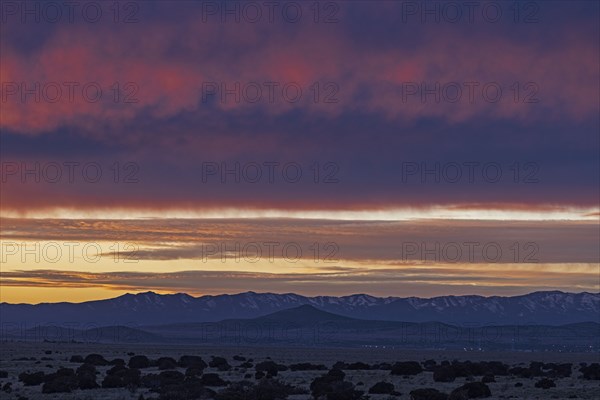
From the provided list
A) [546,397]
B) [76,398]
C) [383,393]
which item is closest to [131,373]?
[76,398]

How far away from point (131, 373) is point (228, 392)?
16004 mm

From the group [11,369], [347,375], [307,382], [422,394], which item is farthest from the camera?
[11,369]

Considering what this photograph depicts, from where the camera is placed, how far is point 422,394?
49.5 metres

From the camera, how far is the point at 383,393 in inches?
2158

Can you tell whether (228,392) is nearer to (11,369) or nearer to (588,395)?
(588,395)

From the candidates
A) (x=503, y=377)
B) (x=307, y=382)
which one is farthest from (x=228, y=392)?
(x=503, y=377)

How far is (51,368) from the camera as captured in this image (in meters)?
76.8

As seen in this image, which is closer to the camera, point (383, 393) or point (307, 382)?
point (383, 393)

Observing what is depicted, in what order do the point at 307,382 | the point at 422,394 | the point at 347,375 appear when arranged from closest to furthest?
the point at 422,394 → the point at 307,382 → the point at 347,375

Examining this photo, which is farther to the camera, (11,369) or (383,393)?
(11,369)

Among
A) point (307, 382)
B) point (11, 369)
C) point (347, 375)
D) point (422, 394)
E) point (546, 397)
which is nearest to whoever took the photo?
point (422, 394)

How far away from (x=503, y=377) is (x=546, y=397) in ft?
62.5

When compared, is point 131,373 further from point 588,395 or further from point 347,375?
point 588,395

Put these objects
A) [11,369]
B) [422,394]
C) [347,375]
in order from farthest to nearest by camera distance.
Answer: [11,369]
[347,375]
[422,394]
